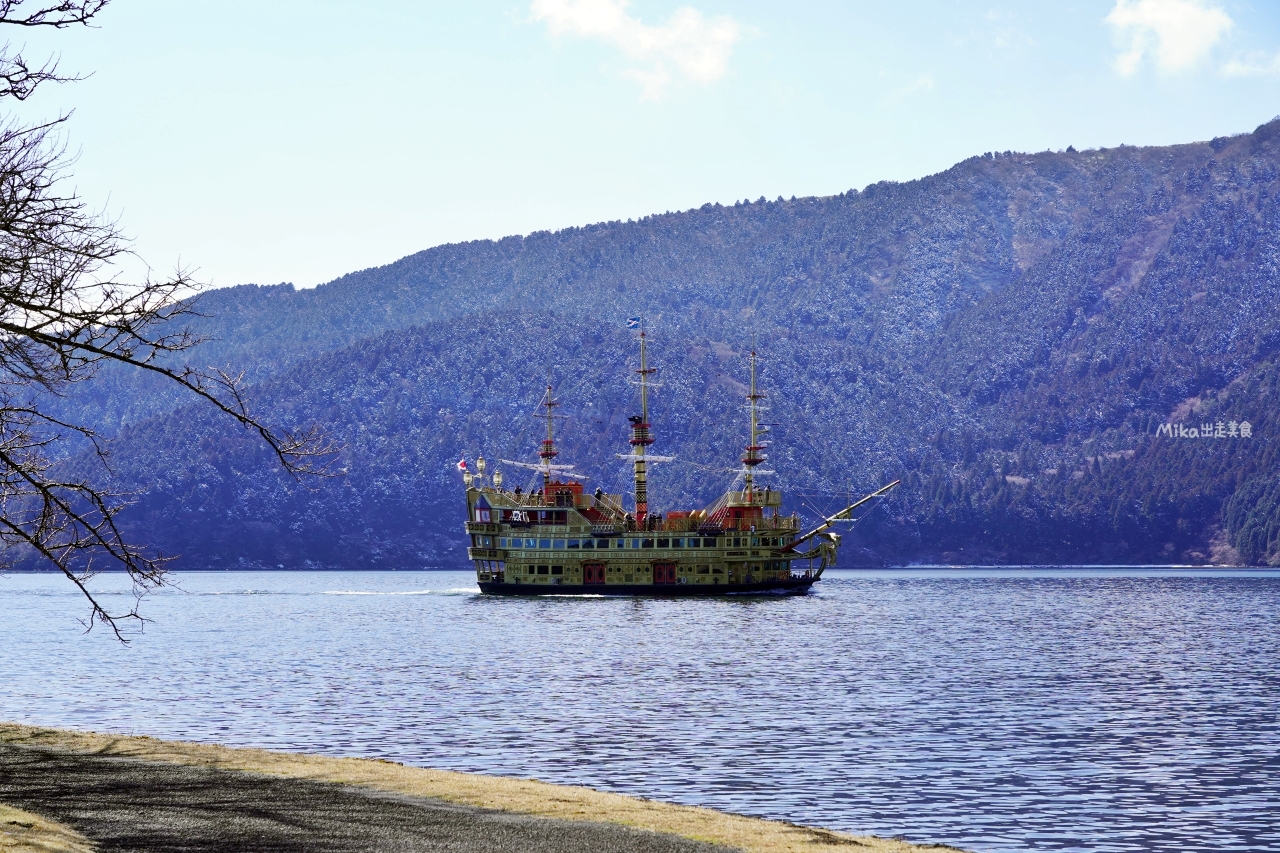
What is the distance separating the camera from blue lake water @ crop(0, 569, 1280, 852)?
30766 millimetres

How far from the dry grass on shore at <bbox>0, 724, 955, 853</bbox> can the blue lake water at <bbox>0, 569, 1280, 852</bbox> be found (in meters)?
5.00

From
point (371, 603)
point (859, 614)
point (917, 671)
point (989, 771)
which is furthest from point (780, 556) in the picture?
point (989, 771)

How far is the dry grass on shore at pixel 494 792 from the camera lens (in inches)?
835

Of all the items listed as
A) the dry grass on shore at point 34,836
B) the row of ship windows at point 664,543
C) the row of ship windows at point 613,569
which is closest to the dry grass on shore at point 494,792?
the dry grass on shore at point 34,836

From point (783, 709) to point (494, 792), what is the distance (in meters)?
25.5

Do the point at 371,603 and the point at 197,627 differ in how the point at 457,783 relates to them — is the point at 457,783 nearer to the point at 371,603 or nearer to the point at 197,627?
the point at 197,627

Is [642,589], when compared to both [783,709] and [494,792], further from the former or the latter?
[494,792]

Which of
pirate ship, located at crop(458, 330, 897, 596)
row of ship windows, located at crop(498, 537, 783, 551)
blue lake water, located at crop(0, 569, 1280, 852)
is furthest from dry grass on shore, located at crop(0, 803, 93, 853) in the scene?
row of ship windows, located at crop(498, 537, 783, 551)

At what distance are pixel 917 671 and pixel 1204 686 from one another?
37.3 feet

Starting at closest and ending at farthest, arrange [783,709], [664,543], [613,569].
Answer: [783,709]
[613,569]
[664,543]

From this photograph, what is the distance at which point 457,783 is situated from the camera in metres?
25.0

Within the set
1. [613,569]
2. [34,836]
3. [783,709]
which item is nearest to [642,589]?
[613,569]

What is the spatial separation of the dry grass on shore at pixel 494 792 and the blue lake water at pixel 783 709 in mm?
4997

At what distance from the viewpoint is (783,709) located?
48.4 m
